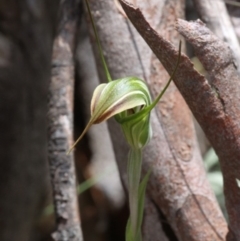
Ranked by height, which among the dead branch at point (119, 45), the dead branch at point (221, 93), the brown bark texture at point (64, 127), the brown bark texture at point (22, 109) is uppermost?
the dead branch at point (221, 93)

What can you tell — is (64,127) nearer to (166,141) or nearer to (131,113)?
(166,141)

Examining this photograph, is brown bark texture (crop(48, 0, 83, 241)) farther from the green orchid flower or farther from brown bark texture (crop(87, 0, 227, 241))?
the green orchid flower

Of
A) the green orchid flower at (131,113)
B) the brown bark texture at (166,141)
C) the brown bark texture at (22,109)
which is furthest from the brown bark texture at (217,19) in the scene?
the brown bark texture at (22,109)

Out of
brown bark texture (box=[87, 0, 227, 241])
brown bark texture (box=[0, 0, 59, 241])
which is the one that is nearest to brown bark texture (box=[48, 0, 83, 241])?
brown bark texture (box=[87, 0, 227, 241])

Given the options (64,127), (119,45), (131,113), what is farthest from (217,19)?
(131,113)

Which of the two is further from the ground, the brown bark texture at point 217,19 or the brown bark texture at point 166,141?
the brown bark texture at point 217,19

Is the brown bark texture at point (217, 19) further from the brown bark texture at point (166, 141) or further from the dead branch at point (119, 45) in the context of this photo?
the dead branch at point (119, 45)
